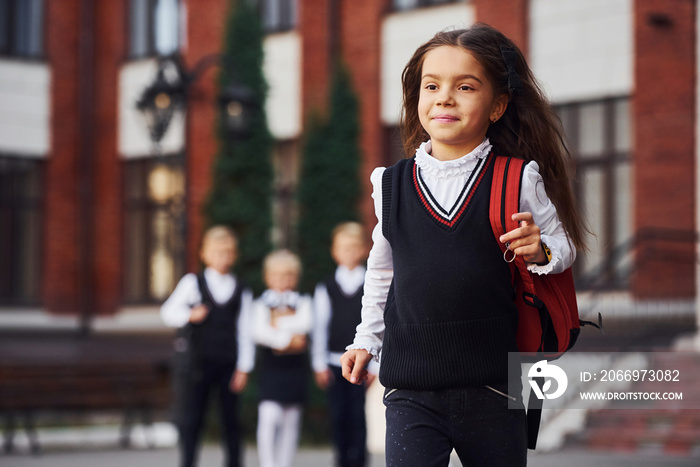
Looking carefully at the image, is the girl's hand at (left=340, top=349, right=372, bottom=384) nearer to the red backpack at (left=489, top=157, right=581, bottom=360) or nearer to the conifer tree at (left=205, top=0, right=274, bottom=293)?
the red backpack at (left=489, top=157, right=581, bottom=360)

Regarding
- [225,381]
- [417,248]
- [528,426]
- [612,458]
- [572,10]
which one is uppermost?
[572,10]

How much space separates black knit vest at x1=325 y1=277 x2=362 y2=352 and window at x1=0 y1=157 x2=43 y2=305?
15.5 m

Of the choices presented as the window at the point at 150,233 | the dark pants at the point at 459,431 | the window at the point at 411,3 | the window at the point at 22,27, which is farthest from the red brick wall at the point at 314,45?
the dark pants at the point at 459,431

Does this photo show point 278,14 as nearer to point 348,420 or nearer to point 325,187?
point 325,187

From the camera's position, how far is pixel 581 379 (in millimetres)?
12930

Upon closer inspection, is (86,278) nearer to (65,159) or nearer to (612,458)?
(65,159)

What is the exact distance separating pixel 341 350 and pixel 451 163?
18.6 ft

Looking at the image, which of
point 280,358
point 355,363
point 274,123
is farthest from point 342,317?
point 274,123

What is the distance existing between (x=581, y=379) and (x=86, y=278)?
44.2ft

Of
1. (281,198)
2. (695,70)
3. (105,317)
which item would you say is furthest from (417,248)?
(105,317)

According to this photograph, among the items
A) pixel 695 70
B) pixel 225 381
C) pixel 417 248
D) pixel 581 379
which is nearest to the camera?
pixel 417 248

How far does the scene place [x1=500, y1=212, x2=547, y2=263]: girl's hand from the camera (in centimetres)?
285

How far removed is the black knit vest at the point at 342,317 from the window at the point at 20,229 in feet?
50.9

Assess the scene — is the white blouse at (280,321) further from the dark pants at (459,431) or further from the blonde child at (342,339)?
the dark pants at (459,431)
